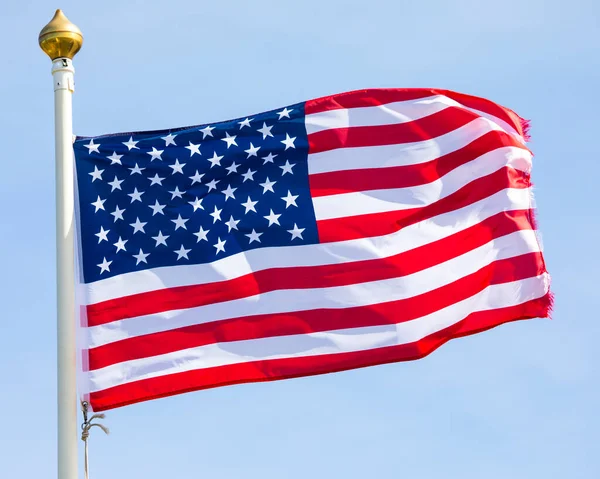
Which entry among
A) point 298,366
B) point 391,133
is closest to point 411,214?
point 391,133

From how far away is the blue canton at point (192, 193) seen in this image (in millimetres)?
11766

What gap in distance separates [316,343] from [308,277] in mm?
675

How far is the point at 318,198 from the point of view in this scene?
1244 cm

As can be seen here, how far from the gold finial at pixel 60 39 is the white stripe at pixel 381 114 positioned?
259cm

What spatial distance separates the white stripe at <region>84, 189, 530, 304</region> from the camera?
1168 centimetres

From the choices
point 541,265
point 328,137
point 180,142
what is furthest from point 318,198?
point 541,265

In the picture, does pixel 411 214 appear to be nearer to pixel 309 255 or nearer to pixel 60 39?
pixel 309 255

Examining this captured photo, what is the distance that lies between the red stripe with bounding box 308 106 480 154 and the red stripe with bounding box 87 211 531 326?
107cm

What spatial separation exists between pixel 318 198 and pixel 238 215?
2.79 feet

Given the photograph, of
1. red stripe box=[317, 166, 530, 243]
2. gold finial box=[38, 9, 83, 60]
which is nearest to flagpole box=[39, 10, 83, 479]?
gold finial box=[38, 9, 83, 60]

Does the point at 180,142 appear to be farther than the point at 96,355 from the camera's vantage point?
Yes

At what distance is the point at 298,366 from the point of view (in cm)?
1170

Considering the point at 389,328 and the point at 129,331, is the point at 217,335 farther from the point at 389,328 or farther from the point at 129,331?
the point at 389,328

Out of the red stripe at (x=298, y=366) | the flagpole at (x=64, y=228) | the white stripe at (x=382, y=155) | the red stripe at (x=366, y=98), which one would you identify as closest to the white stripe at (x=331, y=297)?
the red stripe at (x=298, y=366)
